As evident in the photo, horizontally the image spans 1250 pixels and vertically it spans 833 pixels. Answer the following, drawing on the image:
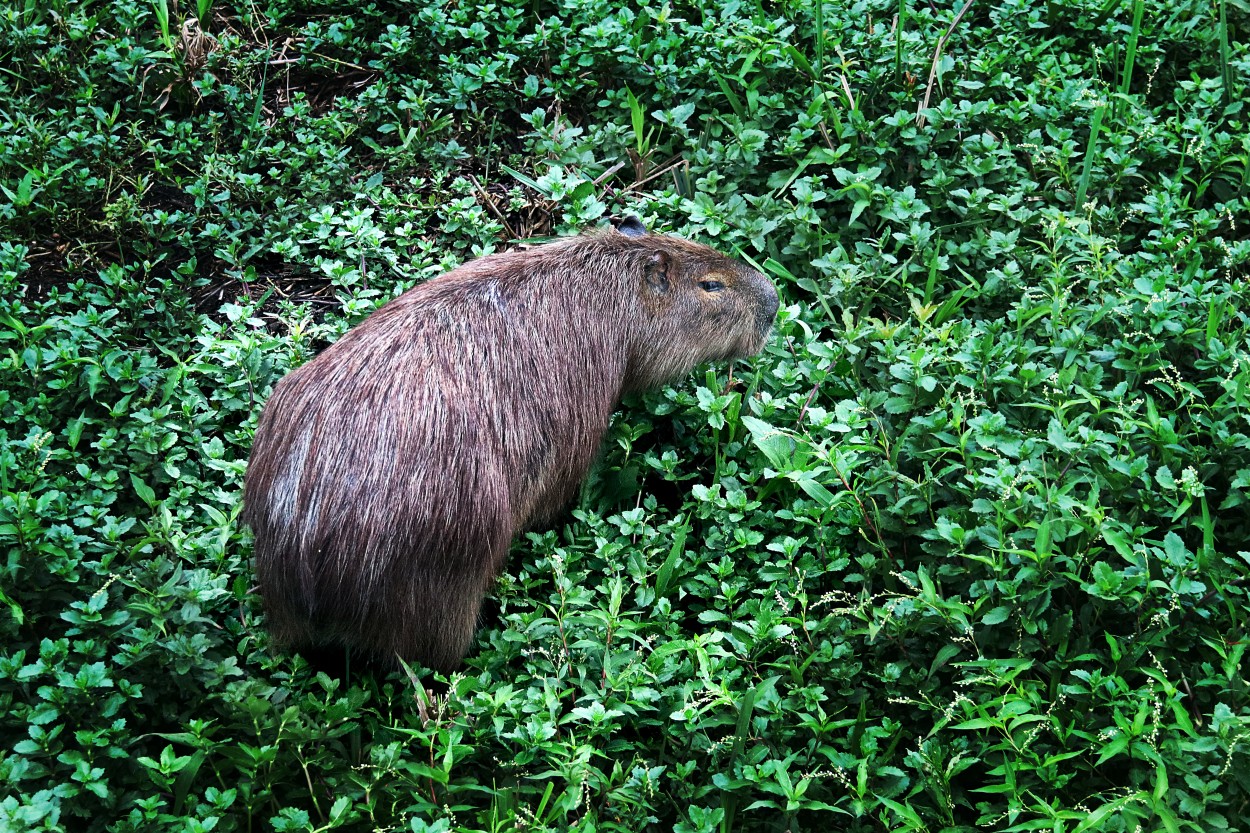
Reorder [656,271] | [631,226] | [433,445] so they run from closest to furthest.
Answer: [433,445] → [656,271] → [631,226]

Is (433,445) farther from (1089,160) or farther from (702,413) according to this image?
(1089,160)

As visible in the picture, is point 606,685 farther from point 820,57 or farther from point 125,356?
point 820,57

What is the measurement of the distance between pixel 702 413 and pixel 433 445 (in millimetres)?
1131

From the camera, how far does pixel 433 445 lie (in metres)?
2.81

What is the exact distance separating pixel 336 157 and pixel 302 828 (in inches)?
107

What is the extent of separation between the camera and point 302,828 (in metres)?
2.51

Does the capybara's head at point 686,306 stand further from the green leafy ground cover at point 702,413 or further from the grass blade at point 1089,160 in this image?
the grass blade at point 1089,160

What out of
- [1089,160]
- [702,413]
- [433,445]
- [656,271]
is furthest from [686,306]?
[1089,160]

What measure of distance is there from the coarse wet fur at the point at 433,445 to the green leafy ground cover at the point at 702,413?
0.20 m

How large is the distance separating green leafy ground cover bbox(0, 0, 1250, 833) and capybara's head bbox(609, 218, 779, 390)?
0.14 meters

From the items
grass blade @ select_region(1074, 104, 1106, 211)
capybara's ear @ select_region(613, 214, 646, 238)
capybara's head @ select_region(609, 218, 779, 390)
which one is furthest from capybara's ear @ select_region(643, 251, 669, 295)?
grass blade @ select_region(1074, 104, 1106, 211)

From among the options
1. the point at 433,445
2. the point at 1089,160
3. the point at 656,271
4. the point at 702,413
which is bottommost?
the point at 702,413

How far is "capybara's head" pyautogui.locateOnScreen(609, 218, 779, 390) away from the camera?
11.8ft

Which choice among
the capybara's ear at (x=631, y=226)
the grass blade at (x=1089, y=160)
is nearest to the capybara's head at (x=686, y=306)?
the capybara's ear at (x=631, y=226)
